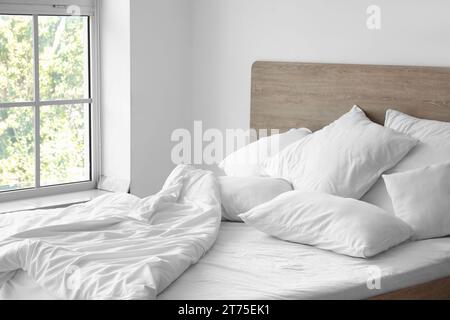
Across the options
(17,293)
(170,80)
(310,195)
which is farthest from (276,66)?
(17,293)

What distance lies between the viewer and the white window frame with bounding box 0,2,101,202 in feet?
13.6

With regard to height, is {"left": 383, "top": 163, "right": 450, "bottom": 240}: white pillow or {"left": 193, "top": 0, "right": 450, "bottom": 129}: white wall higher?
{"left": 193, "top": 0, "right": 450, "bottom": 129}: white wall

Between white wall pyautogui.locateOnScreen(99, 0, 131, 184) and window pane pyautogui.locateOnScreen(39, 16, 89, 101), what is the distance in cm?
12

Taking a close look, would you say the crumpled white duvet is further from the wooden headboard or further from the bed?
the wooden headboard

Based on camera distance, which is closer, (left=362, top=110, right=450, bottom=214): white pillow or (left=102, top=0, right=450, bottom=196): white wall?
(left=362, top=110, right=450, bottom=214): white pillow

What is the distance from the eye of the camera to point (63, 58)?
4.39 m

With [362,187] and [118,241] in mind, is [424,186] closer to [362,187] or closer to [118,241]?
[362,187]

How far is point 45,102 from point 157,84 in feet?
2.33

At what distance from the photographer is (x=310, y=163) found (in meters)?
3.53

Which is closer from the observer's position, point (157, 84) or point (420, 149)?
point (420, 149)

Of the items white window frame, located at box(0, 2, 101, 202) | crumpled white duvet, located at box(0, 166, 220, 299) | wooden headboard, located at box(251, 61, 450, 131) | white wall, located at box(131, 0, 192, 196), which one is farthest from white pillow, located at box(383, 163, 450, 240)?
white window frame, located at box(0, 2, 101, 202)

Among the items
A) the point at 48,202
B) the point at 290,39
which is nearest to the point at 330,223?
the point at 290,39

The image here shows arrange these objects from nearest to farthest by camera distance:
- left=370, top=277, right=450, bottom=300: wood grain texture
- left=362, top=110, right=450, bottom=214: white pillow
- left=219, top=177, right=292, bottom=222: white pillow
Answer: left=370, top=277, right=450, bottom=300: wood grain texture → left=362, top=110, right=450, bottom=214: white pillow → left=219, top=177, right=292, bottom=222: white pillow

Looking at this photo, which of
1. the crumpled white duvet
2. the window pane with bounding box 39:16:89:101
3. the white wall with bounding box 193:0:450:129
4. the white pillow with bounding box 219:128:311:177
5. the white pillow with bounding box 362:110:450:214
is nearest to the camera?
the crumpled white duvet
